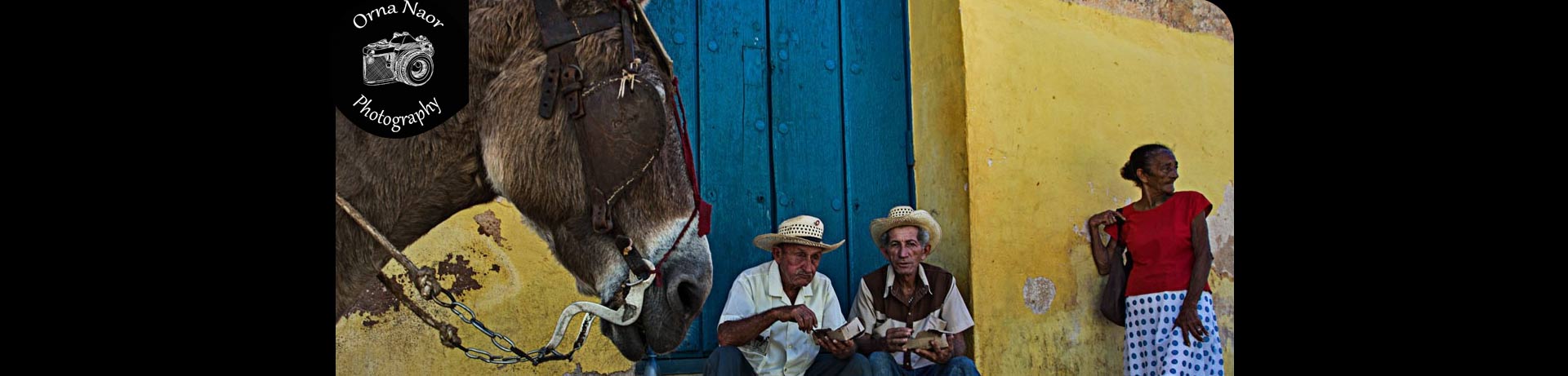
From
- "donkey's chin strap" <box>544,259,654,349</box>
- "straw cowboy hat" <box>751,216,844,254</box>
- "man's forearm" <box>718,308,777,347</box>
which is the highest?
"straw cowboy hat" <box>751,216,844,254</box>

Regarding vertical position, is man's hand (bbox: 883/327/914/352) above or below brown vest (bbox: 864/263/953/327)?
below

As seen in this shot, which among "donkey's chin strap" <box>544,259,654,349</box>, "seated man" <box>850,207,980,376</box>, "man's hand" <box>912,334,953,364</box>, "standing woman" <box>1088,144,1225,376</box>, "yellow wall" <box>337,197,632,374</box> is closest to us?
"donkey's chin strap" <box>544,259,654,349</box>

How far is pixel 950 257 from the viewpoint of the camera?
197 inches

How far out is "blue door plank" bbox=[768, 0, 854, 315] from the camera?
4.97m

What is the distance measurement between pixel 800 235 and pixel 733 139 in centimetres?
70

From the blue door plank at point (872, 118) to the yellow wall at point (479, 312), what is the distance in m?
1.15

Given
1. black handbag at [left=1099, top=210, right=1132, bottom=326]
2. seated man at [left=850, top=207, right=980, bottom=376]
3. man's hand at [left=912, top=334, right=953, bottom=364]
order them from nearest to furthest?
man's hand at [left=912, top=334, right=953, bottom=364] < seated man at [left=850, top=207, right=980, bottom=376] < black handbag at [left=1099, top=210, right=1132, bottom=326]

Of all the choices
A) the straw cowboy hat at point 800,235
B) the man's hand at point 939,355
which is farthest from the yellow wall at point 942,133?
the straw cowboy hat at point 800,235

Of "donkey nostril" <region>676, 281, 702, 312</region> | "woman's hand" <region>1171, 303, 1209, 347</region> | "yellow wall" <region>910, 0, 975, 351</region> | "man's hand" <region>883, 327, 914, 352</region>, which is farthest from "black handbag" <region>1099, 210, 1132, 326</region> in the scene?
"donkey nostril" <region>676, 281, 702, 312</region>

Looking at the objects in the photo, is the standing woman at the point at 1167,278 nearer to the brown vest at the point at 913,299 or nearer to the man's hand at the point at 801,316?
the brown vest at the point at 913,299

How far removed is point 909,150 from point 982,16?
2.02ft

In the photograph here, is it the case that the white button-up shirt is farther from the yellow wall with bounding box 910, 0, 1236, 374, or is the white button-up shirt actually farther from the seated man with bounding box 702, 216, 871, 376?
the yellow wall with bounding box 910, 0, 1236, 374

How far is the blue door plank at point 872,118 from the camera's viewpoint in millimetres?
5066

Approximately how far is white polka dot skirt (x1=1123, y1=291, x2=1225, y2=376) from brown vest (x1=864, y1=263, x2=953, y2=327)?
2.53 feet
